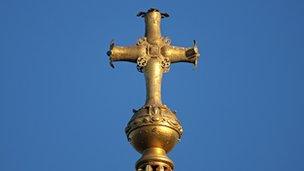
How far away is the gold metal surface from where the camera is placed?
1650cm

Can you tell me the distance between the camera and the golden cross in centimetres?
1791

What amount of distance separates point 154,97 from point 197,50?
1.73m

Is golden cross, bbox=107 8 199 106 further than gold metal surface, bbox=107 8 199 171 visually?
Yes

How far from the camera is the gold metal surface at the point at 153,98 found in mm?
16500

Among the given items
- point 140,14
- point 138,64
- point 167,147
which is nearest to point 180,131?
point 167,147

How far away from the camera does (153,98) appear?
57.2 ft

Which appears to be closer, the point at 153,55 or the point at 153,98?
the point at 153,98

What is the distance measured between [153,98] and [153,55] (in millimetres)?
1148

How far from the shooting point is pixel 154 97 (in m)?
Answer: 17.5

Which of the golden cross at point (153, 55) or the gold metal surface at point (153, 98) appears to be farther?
the golden cross at point (153, 55)

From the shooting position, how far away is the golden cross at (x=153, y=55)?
17.9m

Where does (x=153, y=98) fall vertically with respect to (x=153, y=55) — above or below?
below

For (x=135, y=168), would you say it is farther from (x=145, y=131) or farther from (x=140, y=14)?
(x=140, y=14)

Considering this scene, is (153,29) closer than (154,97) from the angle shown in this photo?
→ No
